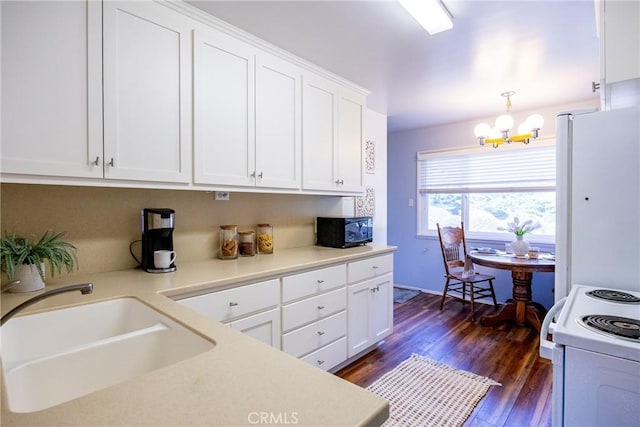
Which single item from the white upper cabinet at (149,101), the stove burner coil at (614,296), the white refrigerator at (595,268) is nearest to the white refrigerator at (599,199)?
the white refrigerator at (595,268)

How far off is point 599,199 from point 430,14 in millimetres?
1271

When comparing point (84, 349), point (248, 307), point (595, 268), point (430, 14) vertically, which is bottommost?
point (248, 307)

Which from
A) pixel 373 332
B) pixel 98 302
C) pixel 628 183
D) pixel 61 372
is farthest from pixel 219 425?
pixel 373 332

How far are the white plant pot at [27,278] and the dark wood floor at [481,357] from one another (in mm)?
1921

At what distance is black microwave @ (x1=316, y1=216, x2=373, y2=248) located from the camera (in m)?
2.63

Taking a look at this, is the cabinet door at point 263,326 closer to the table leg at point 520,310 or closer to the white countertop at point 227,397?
the white countertop at point 227,397

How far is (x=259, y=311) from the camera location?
1.75 m

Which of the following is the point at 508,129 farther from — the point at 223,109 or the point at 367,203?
the point at 223,109

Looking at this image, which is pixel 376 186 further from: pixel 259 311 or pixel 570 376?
pixel 570 376

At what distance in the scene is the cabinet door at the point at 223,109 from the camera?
1764 mm

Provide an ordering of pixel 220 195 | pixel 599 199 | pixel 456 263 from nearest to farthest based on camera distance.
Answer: pixel 599 199, pixel 220 195, pixel 456 263
